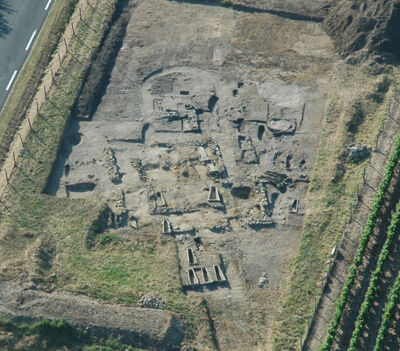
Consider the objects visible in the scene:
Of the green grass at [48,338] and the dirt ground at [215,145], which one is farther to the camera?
the dirt ground at [215,145]

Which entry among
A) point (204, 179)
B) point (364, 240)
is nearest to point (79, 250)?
point (204, 179)

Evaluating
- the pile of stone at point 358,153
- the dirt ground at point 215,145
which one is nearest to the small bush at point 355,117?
the pile of stone at point 358,153

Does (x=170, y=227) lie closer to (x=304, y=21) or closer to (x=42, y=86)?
(x=42, y=86)

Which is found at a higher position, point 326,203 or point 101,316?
point 326,203

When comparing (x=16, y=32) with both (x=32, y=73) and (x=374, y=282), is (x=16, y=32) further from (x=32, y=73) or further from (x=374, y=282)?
(x=374, y=282)

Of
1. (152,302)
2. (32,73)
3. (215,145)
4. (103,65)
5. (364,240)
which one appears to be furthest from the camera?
(103,65)

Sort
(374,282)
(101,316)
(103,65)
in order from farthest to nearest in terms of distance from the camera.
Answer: (103,65) < (374,282) < (101,316)

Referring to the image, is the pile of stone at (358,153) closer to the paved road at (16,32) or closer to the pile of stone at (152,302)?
the pile of stone at (152,302)

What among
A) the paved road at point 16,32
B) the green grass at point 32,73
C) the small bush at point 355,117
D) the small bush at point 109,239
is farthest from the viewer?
the paved road at point 16,32
